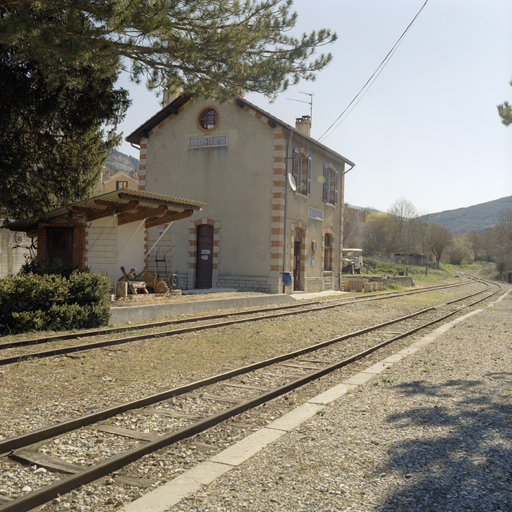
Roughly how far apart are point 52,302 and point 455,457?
8.33 metres

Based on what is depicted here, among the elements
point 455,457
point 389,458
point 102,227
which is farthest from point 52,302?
point 455,457

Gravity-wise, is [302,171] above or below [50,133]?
above

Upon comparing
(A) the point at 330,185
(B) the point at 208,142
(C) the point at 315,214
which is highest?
(B) the point at 208,142

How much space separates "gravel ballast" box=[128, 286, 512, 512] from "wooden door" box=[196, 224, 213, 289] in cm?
1570

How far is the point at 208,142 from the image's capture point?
22.3 m

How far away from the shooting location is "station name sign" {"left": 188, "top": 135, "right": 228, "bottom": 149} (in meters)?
22.1

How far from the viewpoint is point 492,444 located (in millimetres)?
4426

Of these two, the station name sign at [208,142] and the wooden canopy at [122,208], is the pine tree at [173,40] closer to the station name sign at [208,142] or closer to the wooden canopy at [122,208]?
the wooden canopy at [122,208]

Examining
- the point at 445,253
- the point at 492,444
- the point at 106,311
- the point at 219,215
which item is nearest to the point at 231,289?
the point at 219,215

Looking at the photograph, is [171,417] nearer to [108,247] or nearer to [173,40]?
[173,40]

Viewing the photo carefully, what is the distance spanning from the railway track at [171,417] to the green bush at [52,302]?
15.0 feet

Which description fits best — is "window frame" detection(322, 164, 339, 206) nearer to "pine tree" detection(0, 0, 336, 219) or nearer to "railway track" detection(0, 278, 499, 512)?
"pine tree" detection(0, 0, 336, 219)

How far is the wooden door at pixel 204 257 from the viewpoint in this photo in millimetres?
22109

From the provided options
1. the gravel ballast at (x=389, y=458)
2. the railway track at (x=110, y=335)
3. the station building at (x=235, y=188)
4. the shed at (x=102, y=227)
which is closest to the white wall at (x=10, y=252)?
the shed at (x=102, y=227)
